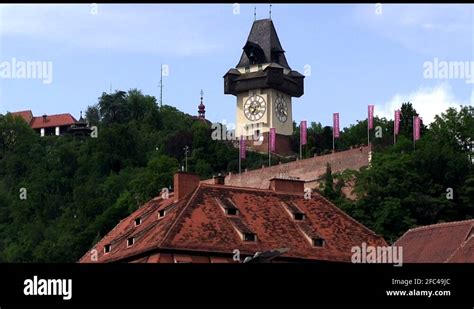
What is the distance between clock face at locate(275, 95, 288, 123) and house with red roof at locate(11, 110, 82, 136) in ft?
136

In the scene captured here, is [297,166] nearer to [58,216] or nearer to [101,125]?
[58,216]

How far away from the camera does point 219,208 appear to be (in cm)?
5862

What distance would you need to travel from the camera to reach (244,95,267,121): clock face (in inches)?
5074

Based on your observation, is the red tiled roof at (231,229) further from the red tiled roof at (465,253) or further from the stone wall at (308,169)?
the stone wall at (308,169)

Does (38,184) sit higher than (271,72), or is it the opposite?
(271,72)

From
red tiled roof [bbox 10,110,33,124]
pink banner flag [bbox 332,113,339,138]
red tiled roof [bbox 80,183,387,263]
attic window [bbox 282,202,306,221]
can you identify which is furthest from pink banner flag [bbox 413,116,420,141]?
red tiled roof [bbox 10,110,33,124]

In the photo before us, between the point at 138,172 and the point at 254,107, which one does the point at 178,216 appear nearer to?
the point at 138,172

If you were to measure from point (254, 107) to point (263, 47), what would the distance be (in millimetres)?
5097

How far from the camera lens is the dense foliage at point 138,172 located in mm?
91250

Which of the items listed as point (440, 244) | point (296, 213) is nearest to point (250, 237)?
point (296, 213)

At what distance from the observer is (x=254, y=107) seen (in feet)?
424

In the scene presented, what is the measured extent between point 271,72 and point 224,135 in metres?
7.06

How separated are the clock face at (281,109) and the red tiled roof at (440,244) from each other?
2800 inches

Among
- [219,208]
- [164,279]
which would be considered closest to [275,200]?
[219,208]
